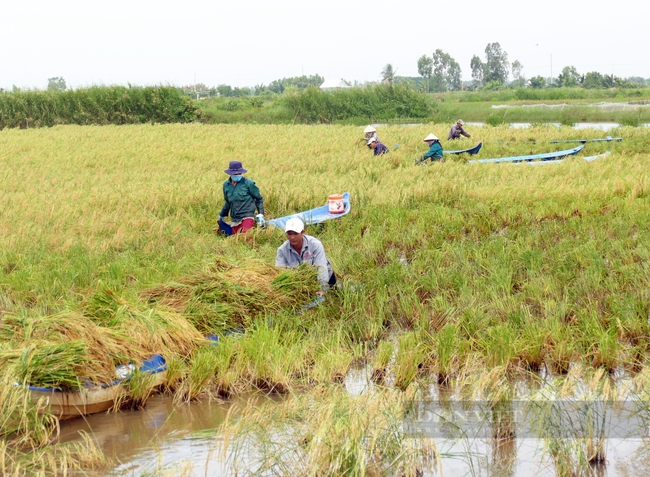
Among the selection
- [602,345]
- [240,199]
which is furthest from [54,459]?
[240,199]

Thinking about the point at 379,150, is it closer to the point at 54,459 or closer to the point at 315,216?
the point at 315,216

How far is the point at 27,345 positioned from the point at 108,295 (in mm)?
1037

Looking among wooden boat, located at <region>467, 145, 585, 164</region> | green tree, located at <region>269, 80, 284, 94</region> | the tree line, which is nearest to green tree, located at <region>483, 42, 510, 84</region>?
the tree line

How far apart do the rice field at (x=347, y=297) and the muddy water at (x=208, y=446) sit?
104 millimetres

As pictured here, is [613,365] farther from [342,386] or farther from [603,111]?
[603,111]

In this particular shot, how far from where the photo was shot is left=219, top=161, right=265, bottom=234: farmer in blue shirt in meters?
9.07

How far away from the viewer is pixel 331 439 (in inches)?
139

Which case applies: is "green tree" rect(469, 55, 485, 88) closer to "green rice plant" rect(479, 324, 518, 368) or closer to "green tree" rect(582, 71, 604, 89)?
"green tree" rect(582, 71, 604, 89)

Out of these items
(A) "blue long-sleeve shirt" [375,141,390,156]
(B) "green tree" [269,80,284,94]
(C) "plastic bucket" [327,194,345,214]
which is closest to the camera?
(C) "plastic bucket" [327,194,345,214]

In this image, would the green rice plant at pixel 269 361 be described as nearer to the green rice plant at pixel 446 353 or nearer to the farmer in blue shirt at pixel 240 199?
the green rice plant at pixel 446 353

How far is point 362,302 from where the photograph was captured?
6.29 meters

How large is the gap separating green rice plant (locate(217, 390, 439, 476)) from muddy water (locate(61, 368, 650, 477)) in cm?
12

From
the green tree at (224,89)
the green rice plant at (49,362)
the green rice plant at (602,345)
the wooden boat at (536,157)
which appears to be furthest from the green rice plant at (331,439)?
the green tree at (224,89)

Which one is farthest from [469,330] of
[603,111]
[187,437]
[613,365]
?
[603,111]
